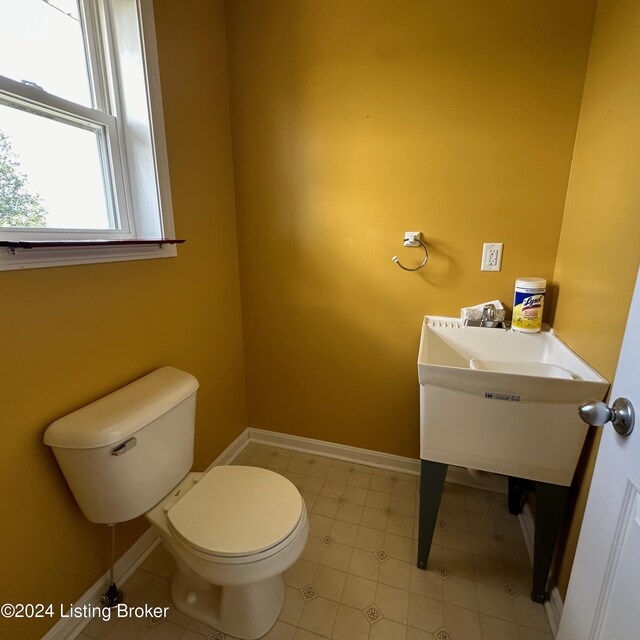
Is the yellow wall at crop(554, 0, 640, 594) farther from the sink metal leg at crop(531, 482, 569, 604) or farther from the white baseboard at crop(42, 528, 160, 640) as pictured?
the white baseboard at crop(42, 528, 160, 640)

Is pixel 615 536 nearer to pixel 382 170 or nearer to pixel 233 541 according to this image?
pixel 233 541

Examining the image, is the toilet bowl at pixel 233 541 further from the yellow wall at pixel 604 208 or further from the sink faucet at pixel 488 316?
the sink faucet at pixel 488 316

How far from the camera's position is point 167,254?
1369 millimetres

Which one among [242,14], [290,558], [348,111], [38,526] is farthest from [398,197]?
[38,526]

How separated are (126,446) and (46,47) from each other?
4.00 ft

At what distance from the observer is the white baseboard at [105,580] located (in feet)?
3.55

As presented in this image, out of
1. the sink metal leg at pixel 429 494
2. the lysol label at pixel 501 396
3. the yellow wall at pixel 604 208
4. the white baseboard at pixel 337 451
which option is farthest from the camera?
the white baseboard at pixel 337 451

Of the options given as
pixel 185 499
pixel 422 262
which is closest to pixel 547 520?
pixel 422 262

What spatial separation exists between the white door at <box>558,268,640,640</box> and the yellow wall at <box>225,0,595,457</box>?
0.91m

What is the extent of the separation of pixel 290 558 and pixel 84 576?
2.38 ft

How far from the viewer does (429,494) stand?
125 centimetres

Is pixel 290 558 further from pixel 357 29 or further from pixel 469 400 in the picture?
pixel 357 29

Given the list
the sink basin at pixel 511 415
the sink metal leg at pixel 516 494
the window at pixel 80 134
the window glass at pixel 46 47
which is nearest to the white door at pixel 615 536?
the sink basin at pixel 511 415

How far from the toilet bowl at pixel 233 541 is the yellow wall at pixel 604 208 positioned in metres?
0.91
